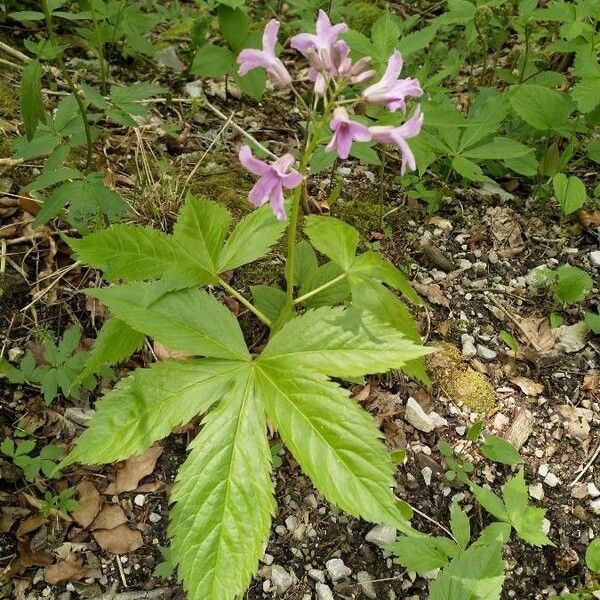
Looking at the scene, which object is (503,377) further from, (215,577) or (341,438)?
(215,577)

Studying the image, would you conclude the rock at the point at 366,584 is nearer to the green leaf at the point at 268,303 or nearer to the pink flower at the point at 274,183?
the green leaf at the point at 268,303

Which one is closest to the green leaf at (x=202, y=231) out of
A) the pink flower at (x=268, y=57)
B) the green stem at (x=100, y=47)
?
the pink flower at (x=268, y=57)

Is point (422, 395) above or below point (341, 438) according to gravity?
below

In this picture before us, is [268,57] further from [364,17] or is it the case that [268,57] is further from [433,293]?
[364,17]

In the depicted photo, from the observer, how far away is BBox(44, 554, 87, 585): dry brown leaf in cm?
234

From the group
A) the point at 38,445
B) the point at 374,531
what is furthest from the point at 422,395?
the point at 38,445

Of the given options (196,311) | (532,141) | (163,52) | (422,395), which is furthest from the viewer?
(163,52)

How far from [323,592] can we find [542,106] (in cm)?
293

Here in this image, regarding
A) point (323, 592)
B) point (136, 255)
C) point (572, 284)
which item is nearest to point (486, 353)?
point (572, 284)

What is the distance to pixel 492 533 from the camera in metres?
2.50

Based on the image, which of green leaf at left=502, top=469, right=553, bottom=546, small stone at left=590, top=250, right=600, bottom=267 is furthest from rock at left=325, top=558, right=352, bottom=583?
small stone at left=590, top=250, right=600, bottom=267

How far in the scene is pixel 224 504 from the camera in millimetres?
1965

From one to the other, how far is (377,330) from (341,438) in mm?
382

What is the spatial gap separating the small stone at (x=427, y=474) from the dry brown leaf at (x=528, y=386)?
0.67 metres
